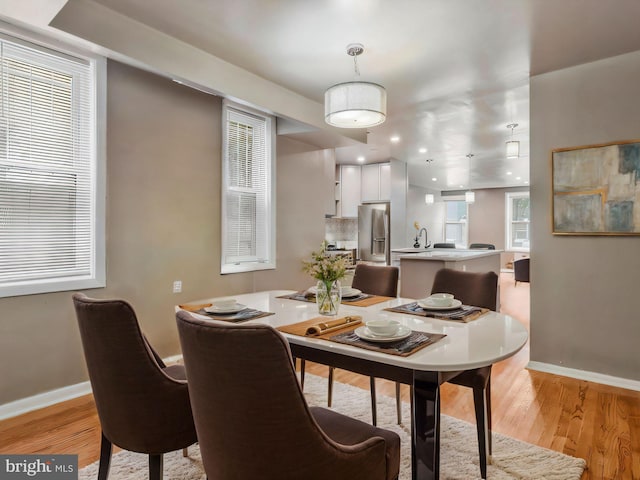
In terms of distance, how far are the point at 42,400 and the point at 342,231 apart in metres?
5.84

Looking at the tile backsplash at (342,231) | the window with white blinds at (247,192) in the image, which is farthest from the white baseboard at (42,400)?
the tile backsplash at (342,231)

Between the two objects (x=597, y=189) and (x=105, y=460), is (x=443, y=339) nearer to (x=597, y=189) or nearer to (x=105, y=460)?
(x=105, y=460)

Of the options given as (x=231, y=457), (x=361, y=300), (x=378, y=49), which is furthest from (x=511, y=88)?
(x=231, y=457)

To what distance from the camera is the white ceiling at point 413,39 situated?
240 centimetres

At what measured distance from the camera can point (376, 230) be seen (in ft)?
24.4

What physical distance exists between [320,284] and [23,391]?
2119mm

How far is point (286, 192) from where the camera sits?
15.0ft

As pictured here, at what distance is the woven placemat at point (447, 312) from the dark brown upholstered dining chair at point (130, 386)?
3.66ft

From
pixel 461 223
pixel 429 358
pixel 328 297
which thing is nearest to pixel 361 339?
pixel 429 358

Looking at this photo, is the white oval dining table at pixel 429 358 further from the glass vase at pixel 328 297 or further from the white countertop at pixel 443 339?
the glass vase at pixel 328 297

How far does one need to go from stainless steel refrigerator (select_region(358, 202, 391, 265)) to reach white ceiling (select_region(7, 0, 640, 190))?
3.24m

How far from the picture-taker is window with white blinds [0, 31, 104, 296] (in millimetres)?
2469

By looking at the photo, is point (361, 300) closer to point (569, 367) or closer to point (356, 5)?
point (356, 5)
